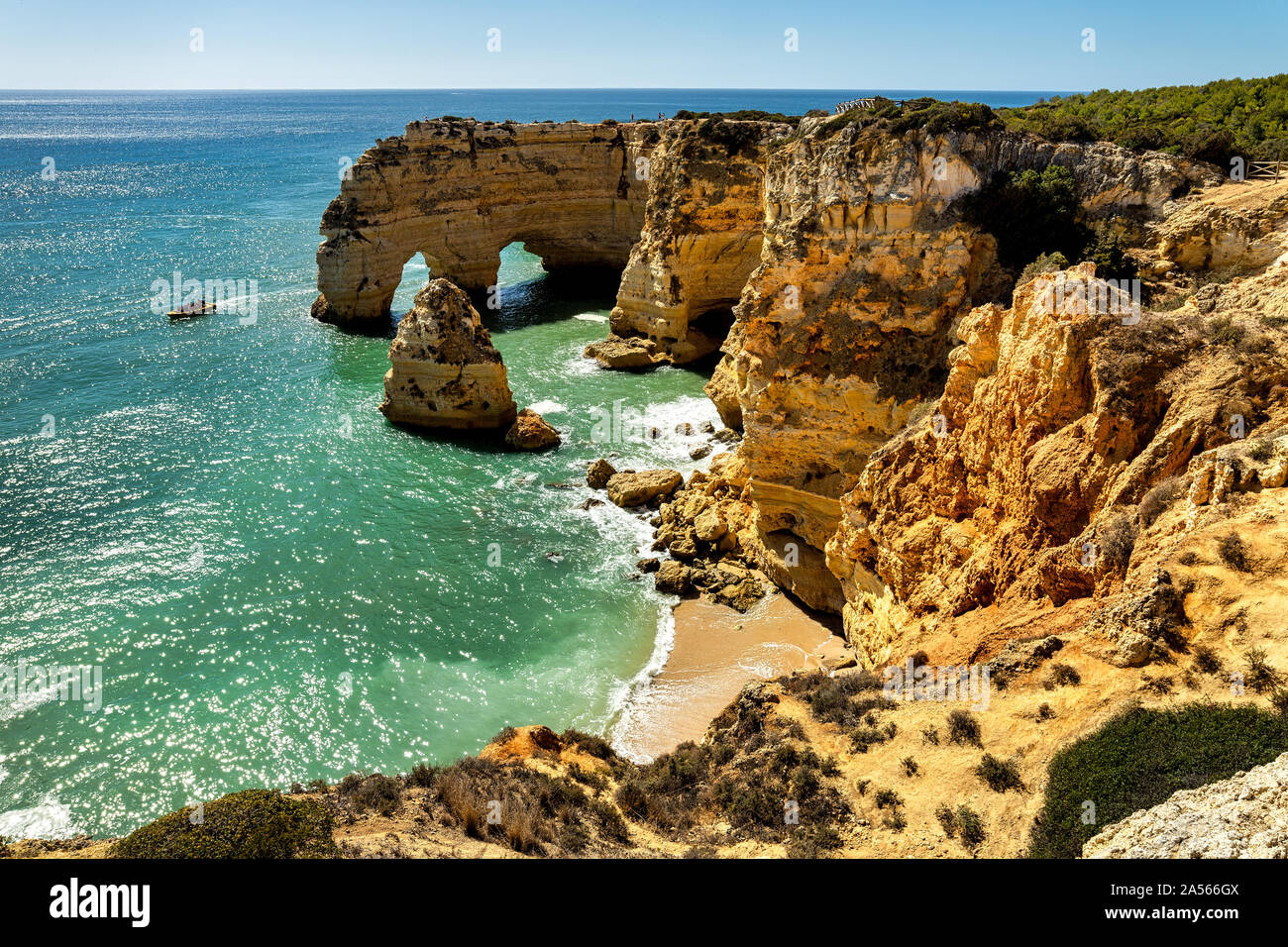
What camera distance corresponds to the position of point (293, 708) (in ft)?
62.6

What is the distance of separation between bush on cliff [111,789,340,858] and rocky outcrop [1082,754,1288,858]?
9149 mm

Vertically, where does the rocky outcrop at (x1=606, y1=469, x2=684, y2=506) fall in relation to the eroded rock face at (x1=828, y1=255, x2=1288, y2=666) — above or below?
below

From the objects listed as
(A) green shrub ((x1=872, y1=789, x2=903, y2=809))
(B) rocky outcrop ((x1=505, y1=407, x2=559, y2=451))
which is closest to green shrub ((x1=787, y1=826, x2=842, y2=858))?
(A) green shrub ((x1=872, y1=789, x2=903, y2=809))

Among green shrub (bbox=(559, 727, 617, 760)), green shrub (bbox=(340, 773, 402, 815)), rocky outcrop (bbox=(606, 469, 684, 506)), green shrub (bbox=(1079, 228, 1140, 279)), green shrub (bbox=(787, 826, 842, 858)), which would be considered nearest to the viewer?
green shrub (bbox=(787, 826, 842, 858))

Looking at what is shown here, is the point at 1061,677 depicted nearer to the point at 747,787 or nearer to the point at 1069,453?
the point at 1069,453

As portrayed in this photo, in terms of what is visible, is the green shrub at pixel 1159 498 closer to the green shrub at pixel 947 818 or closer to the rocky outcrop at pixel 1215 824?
the rocky outcrop at pixel 1215 824

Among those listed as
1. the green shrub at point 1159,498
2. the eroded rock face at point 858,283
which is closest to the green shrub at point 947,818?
the green shrub at point 1159,498

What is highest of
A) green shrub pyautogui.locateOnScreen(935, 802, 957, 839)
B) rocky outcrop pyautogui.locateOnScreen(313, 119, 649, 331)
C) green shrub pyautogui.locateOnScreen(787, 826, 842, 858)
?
rocky outcrop pyautogui.locateOnScreen(313, 119, 649, 331)

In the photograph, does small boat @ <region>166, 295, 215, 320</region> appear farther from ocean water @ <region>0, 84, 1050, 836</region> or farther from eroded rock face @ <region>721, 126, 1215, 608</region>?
eroded rock face @ <region>721, 126, 1215, 608</region>

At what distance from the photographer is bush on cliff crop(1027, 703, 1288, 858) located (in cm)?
816

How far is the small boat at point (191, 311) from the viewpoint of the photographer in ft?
156

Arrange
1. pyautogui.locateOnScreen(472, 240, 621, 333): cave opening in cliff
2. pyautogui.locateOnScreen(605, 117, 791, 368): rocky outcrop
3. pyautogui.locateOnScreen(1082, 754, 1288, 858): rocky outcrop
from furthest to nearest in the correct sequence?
1. pyautogui.locateOnScreen(472, 240, 621, 333): cave opening in cliff
2. pyautogui.locateOnScreen(605, 117, 791, 368): rocky outcrop
3. pyautogui.locateOnScreen(1082, 754, 1288, 858): rocky outcrop
